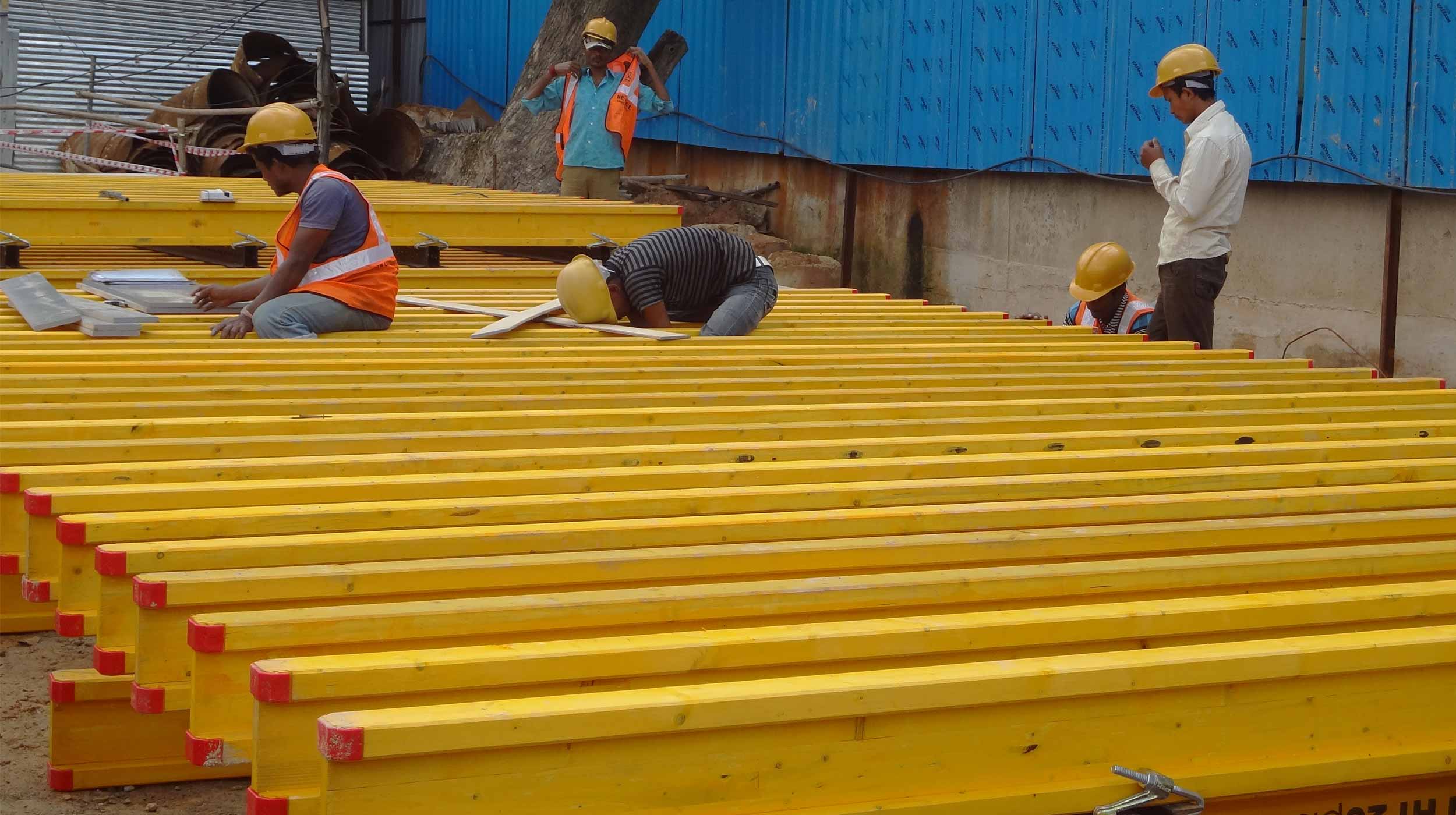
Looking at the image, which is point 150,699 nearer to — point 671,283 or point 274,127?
point 274,127

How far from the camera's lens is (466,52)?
20.0 meters

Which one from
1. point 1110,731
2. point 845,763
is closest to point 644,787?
→ point 845,763

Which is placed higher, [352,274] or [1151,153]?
[1151,153]

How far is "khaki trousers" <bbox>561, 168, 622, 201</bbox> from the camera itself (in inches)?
454

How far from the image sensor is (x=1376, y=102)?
8898mm

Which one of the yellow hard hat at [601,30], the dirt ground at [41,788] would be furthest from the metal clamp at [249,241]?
the yellow hard hat at [601,30]

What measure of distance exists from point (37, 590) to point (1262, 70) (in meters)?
8.25

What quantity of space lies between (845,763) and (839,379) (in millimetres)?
3018

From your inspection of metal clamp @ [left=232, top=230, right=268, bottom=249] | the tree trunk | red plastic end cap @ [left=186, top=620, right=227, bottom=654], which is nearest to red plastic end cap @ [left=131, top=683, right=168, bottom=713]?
red plastic end cap @ [left=186, top=620, right=227, bottom=654]

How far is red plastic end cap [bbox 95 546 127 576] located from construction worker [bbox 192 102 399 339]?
3.21 meters

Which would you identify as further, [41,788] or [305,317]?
[305,317]

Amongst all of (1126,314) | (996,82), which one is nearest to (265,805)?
(1126,314)

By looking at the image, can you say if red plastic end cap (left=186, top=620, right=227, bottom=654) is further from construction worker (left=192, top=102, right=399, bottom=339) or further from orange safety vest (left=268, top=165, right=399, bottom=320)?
orange safety vest (left=268, top=165, right=399, bottom=320)

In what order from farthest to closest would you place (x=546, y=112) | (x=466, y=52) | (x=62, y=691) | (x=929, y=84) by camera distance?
(x=466, y=52)
(x=546, y=112)
(x=929, y=84)
(x=62, y=691)
